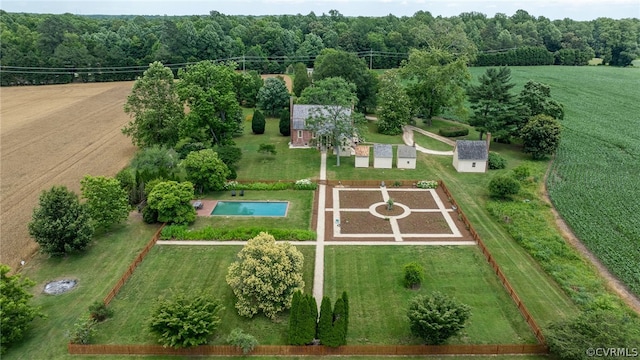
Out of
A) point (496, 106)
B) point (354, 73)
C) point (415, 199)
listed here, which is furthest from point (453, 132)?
point (415, 199)

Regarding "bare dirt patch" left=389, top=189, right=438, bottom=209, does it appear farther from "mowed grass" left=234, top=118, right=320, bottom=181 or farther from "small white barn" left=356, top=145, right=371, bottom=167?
"mowed grass" left=234, top=118, right=320, bottom=181

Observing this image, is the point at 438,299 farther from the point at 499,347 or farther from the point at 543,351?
the point at 543,351

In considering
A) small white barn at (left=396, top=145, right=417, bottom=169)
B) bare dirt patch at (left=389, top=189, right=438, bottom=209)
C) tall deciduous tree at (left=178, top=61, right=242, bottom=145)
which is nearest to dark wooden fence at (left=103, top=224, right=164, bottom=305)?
tall deciduous tree at (left=178, top=61, right=242, bottom=145)

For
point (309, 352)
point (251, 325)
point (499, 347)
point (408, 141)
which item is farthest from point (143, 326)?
point (408, 141)

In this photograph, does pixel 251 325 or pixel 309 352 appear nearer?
pixel 309 352

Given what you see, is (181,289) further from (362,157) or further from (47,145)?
(47,145)

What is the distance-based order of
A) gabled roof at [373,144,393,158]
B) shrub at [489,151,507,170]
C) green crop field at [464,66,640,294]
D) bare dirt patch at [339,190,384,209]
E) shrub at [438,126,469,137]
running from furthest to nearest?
1. shrub at [438,126,469,137]
2. shrub at [489,151,507,170]
3. gabled roof at [373,144,393,158]
4. bare dirt patch at [339,190,384,209]
5. green crop field at [464,66,640,294]
